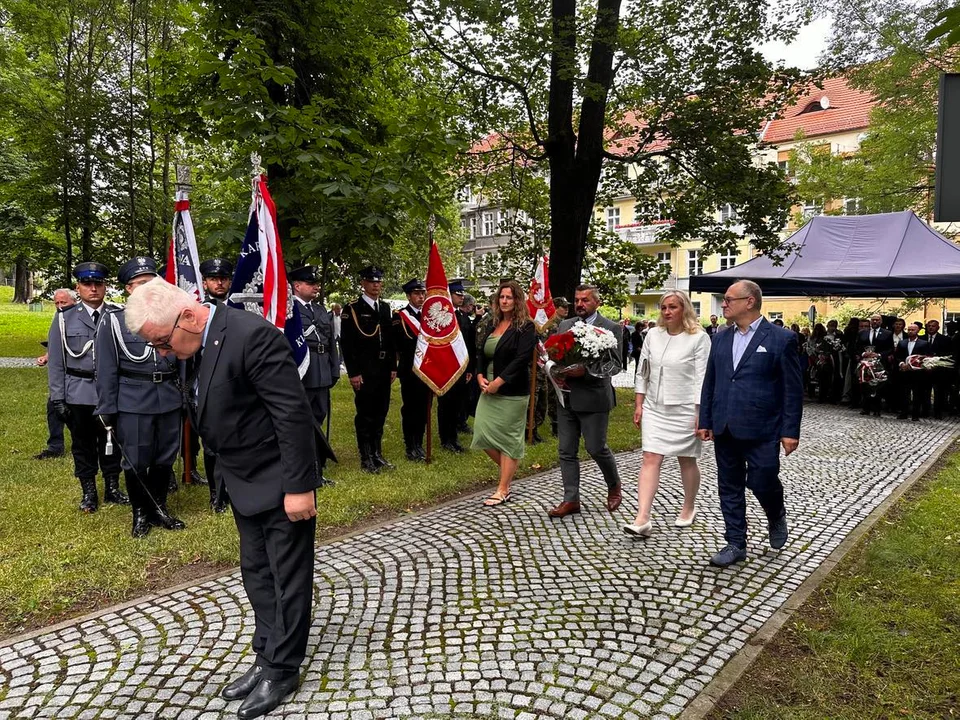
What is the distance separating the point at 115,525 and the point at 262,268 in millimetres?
2515

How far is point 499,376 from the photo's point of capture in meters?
6.03

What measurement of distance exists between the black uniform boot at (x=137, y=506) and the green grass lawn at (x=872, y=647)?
448 cm

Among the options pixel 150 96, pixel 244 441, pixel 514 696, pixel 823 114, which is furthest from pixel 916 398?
pixel 823 114

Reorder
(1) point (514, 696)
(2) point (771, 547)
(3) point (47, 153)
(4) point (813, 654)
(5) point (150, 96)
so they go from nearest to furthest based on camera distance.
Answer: (1) point (514, 696)
(4) point (813, 654)
(2) point (771, 547)
(5) point (150, 96)
(3) point (47, 153)

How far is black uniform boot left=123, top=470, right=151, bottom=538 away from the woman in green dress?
2.89 metres

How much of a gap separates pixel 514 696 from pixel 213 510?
3935mm

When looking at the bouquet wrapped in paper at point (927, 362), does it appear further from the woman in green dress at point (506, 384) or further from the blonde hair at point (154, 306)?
the blonde hair at point (154, 306)

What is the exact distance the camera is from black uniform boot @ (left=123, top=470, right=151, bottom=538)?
16.9 feet

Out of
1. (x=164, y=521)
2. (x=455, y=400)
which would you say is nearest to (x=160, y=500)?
(x=164, y=521)

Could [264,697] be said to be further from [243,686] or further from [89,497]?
[89,497]

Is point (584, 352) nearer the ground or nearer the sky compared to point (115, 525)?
nearer the sky

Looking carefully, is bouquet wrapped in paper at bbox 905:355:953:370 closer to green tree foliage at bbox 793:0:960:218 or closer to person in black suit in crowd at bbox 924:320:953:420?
person in black suit in crowd at bbox 924:320:953:420

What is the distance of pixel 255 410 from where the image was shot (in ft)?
9.38

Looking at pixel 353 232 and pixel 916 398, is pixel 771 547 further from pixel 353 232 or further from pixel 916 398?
pixel 916 398
